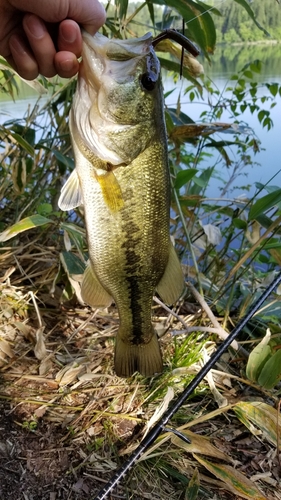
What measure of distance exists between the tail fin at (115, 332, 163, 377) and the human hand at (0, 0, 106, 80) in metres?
1.02

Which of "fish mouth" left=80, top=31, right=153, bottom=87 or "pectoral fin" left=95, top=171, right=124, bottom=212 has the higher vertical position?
"fish mouth" left=80, top=31, right=153, bottom=87

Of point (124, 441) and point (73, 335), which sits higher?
point (73, 335)

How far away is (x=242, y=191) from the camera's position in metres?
5.81

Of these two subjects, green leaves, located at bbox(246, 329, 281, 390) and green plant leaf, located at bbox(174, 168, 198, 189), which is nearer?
green leaves, located at bbox(246, 329, 281, 390)

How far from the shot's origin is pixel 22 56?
1374 millimetres

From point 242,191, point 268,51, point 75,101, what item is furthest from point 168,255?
point 268,51

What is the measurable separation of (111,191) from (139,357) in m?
0.72

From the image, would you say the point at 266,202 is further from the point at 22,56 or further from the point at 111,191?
the point at 22,56

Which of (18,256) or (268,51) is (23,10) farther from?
(268,51)

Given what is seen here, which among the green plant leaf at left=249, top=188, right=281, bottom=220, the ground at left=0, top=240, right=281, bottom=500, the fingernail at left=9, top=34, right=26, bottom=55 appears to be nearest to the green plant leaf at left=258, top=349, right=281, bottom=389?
the ground at left=0, top=240, right=281, bottom=500

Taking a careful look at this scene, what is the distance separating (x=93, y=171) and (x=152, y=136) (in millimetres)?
214

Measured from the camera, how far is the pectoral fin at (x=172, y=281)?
1548 millimetres

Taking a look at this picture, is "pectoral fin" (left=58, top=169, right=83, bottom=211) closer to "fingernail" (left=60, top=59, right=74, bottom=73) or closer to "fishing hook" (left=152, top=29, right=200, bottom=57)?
"fingernail" (left=60, top=59, right=74, bottom=73)

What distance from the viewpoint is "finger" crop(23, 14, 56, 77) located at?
1.26 m
